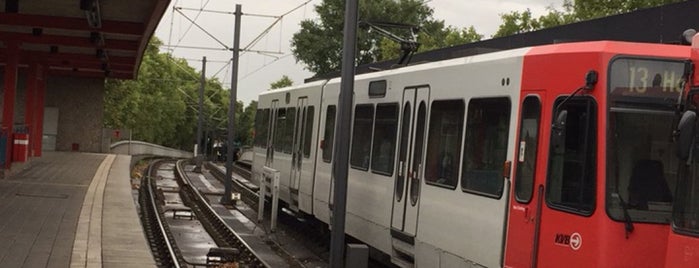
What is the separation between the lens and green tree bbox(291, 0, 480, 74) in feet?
211

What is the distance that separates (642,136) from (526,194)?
1.14 metres

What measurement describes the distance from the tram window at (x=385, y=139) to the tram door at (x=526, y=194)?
331cm

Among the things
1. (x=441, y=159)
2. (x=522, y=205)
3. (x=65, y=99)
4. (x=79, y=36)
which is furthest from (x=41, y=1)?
(x=65, y=99)

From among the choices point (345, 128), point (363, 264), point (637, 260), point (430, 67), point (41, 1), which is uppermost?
point (41, 1)

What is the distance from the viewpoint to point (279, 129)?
18984 mm

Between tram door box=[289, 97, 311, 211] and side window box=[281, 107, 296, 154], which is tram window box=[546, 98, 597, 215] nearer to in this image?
tram door box=[289, 97, 311, 211]

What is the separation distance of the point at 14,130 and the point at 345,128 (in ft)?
65.8

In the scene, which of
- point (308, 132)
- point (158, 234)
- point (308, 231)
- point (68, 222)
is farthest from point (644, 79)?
point (158, 234)

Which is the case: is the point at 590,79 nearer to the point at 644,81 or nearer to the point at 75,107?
the point at 644,81

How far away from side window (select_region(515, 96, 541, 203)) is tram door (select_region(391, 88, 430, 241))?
7.63 feet

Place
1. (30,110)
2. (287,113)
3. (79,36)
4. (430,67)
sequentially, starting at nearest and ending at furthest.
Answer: (430,67) → (287,113) → (79,36) → (30,110)

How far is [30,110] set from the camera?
1255 inches

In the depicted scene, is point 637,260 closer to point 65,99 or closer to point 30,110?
point 30,110

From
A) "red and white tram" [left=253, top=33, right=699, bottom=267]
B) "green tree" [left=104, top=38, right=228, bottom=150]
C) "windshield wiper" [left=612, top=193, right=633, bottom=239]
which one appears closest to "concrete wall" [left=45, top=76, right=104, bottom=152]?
"green tree" [left=104, top=38, right=228, bottom=150]
